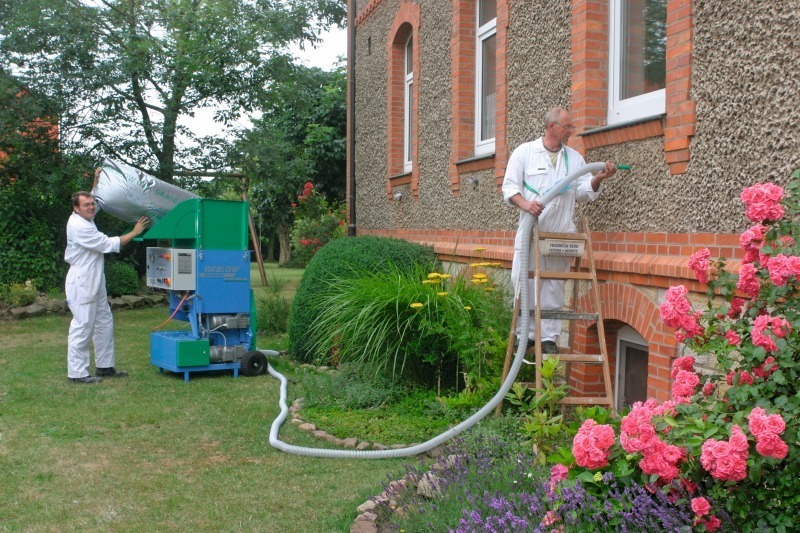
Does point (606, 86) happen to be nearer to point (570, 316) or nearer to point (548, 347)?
point (570, 316)

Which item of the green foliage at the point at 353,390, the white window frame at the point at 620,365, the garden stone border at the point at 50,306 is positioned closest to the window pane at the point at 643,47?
the white window frame at the point at 620,365

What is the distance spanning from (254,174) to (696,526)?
13.9 m

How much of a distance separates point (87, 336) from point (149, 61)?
807cm

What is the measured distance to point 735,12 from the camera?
15.9ft

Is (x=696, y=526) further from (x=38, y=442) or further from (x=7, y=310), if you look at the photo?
(x=7, y=310)

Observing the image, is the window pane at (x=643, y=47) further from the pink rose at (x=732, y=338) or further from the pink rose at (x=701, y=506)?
the pink rose at (x=701, y=506)

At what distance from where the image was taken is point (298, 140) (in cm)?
2598

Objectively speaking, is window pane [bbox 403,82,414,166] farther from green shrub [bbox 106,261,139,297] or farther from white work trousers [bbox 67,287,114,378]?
green shrub [bbox 106,261,139,297]

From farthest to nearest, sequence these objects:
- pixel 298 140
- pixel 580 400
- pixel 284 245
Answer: pixel 284 245 < pixel 298 140 < pixel 580 400

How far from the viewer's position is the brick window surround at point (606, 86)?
530cm

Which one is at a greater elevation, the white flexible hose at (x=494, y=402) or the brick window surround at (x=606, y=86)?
the brick window surround at (x=606, y=86)

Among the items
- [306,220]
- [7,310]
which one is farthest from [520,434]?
[306,220]

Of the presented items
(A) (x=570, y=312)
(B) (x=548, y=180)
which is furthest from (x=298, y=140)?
(A) (x=570, y=312)

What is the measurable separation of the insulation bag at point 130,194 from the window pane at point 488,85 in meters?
3.71
